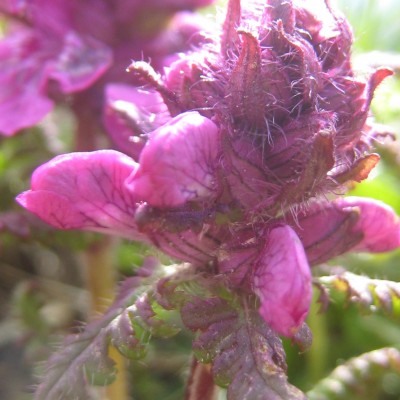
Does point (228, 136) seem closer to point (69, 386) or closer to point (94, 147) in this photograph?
point (69, 386)

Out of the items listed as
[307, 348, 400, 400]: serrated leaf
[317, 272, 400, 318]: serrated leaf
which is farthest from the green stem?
[317, 272, 400, 318]: serrated leaf

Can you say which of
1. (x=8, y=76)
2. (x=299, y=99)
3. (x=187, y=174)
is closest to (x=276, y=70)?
(x=299, y=99)

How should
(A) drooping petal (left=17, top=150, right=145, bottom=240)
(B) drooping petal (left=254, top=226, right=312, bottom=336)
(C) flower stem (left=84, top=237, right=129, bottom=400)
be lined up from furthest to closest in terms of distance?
(C) flower stem (left=84, top=237, right=129, bottom=400)
(A) drooping petal (left=17, top=150, right=145, bottom=240)
(B) drooping petal (left=254, top=226, right=312, bottom=336)

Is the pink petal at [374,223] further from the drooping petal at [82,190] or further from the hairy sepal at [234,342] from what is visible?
the drooping petal at [82,190]

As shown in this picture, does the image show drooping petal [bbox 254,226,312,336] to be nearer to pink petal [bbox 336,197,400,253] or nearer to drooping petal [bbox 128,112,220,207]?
drooping petal [bbox 128,112,220,207]

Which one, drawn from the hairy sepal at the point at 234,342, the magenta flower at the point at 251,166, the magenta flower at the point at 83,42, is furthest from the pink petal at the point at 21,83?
the hairy sepal at the point at 234,342

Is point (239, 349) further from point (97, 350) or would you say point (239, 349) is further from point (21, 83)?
point (21, 83)

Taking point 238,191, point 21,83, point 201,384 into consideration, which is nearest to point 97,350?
point 201,384

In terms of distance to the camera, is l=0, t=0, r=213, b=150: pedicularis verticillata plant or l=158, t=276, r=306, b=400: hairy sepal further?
l=0, t=0, r=213, b=150: pedicularis verticillata plant
